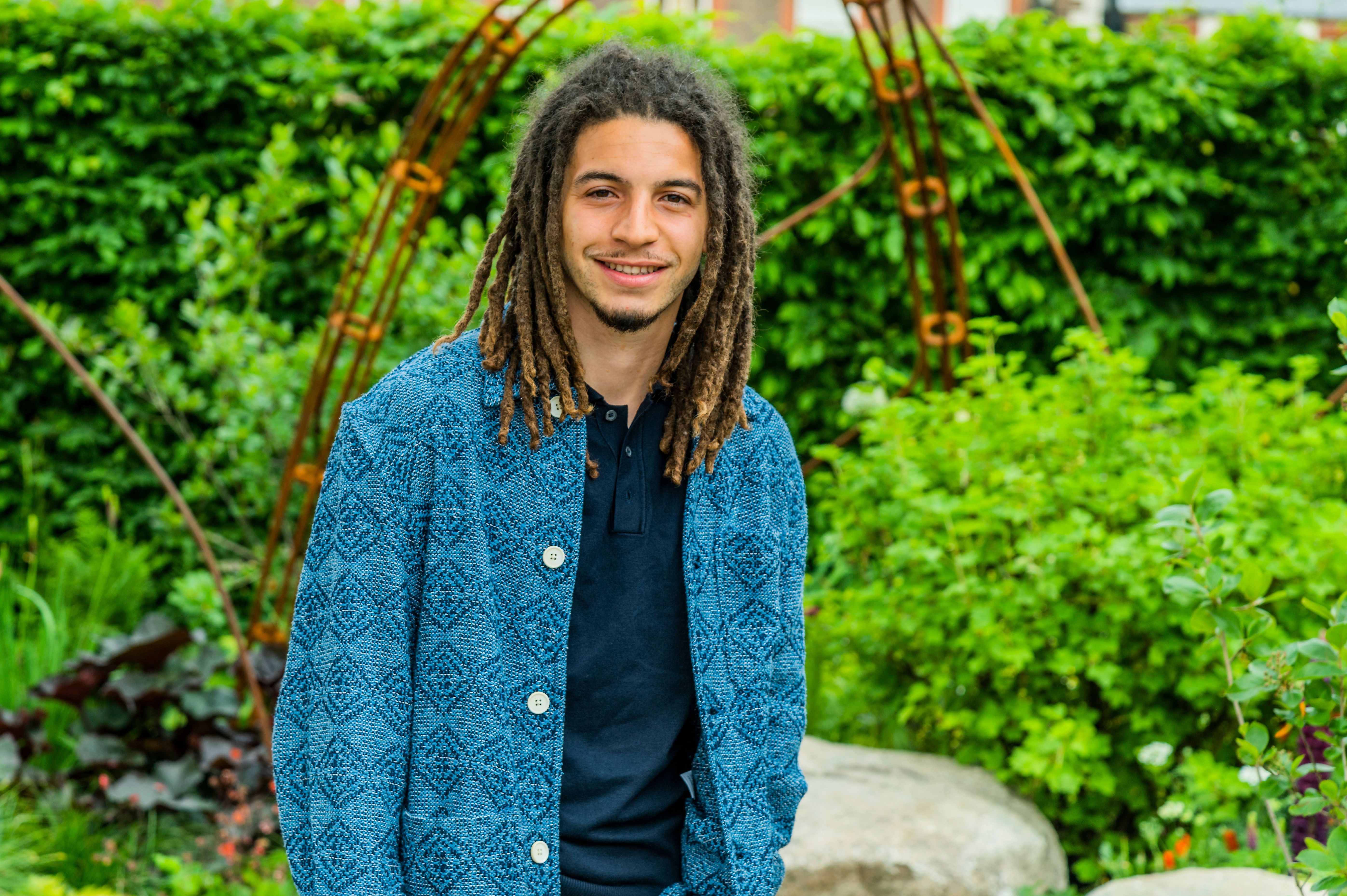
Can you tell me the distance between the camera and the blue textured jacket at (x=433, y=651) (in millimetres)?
1348

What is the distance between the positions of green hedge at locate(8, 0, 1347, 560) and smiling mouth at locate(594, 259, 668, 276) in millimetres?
3356

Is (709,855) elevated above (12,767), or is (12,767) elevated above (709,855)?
(709,855)

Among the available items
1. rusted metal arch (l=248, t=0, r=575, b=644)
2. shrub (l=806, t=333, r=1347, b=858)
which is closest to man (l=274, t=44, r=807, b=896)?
shrub (l=806, t=333, r=1347, b=858)

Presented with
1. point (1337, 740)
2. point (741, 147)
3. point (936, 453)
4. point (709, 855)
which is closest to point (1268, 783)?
point (1337, 740)

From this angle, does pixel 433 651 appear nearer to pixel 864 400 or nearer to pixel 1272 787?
pixel 1272 787

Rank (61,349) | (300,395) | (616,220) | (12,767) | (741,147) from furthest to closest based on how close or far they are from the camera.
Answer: (300,395) → (12,767) → (61,349) → (741,147) → (616,220)

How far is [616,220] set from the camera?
1479mm

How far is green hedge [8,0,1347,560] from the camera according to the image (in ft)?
15.5

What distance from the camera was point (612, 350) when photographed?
1559 mm

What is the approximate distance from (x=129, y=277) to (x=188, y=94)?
2.62ft

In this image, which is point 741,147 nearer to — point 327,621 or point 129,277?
point 327,621

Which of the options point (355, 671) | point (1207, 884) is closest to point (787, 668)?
point (355, 671)

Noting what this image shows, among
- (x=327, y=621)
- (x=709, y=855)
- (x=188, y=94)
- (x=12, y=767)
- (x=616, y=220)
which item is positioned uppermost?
(x=188, y=94)

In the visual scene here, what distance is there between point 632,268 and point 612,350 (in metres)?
0.12
